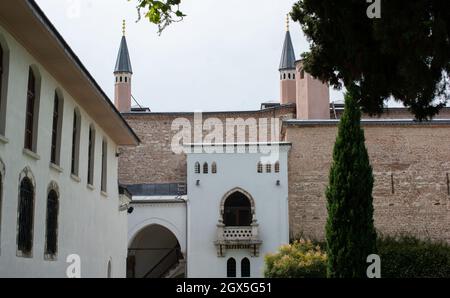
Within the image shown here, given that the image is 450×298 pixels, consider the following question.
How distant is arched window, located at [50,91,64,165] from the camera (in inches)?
518

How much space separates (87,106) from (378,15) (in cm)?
899

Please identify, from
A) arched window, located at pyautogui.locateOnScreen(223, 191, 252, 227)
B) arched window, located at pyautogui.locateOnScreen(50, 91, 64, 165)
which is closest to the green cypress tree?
arched window, located at pyautogui.locateOnScreen(50, 91, 64, 165)

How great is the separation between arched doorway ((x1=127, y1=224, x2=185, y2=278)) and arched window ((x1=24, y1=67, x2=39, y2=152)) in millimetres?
20139

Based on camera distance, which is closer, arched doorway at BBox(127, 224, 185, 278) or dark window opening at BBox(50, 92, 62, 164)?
dark window opening at BBox(50, 92, 62, 164)

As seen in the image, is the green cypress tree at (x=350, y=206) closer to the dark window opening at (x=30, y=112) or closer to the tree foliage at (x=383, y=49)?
the tree foliage at (x=383, y=49)

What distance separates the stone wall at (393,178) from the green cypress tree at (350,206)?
46.9 ft

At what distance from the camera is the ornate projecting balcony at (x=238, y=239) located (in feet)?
91.3

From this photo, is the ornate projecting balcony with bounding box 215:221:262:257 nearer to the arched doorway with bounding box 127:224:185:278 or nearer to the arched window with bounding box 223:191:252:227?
the arched window with bounding box 223:191:252:227

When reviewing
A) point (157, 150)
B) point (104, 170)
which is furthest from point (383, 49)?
point (157, 150)

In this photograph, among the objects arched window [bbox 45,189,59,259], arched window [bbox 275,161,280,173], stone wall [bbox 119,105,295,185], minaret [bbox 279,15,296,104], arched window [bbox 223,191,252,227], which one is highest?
minaret [bbox 279,15,296,104]

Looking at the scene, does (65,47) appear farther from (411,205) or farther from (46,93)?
(411,205)

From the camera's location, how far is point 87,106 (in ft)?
50.6
